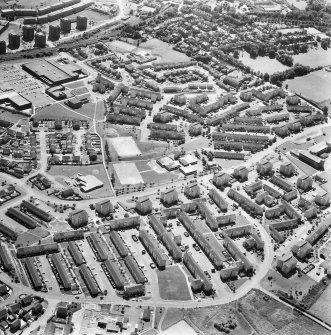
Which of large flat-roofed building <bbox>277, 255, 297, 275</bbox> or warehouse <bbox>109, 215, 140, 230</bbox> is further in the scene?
warehouse <bbox>109, 215, 140, 230</bbox>

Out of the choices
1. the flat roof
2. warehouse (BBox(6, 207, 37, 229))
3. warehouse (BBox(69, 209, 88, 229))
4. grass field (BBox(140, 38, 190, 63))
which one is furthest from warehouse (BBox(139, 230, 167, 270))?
grass field (BBox(140, 38, 190, 63))

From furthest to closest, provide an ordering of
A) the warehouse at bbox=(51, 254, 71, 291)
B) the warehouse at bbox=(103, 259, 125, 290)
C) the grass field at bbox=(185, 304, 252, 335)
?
the warehouse at bbox=(103, 259, 125, 290) < the warehouse at bbox=(51, 254, 71, 291) < the grass field at bbox=(185, 304, 252, 335)

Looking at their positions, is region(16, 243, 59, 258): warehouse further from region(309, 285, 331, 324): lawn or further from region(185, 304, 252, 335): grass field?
region(309, 285, 331, 324): lawn

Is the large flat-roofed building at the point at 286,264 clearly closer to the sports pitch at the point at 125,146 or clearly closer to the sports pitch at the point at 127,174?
the sports pitch at the point at 127,174

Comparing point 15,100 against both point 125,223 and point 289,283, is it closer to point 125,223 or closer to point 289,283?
point 125,223

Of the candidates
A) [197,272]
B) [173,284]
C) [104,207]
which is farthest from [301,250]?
[104,207]

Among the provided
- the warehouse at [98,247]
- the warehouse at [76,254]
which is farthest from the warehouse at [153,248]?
the warehouse at [76,254]
